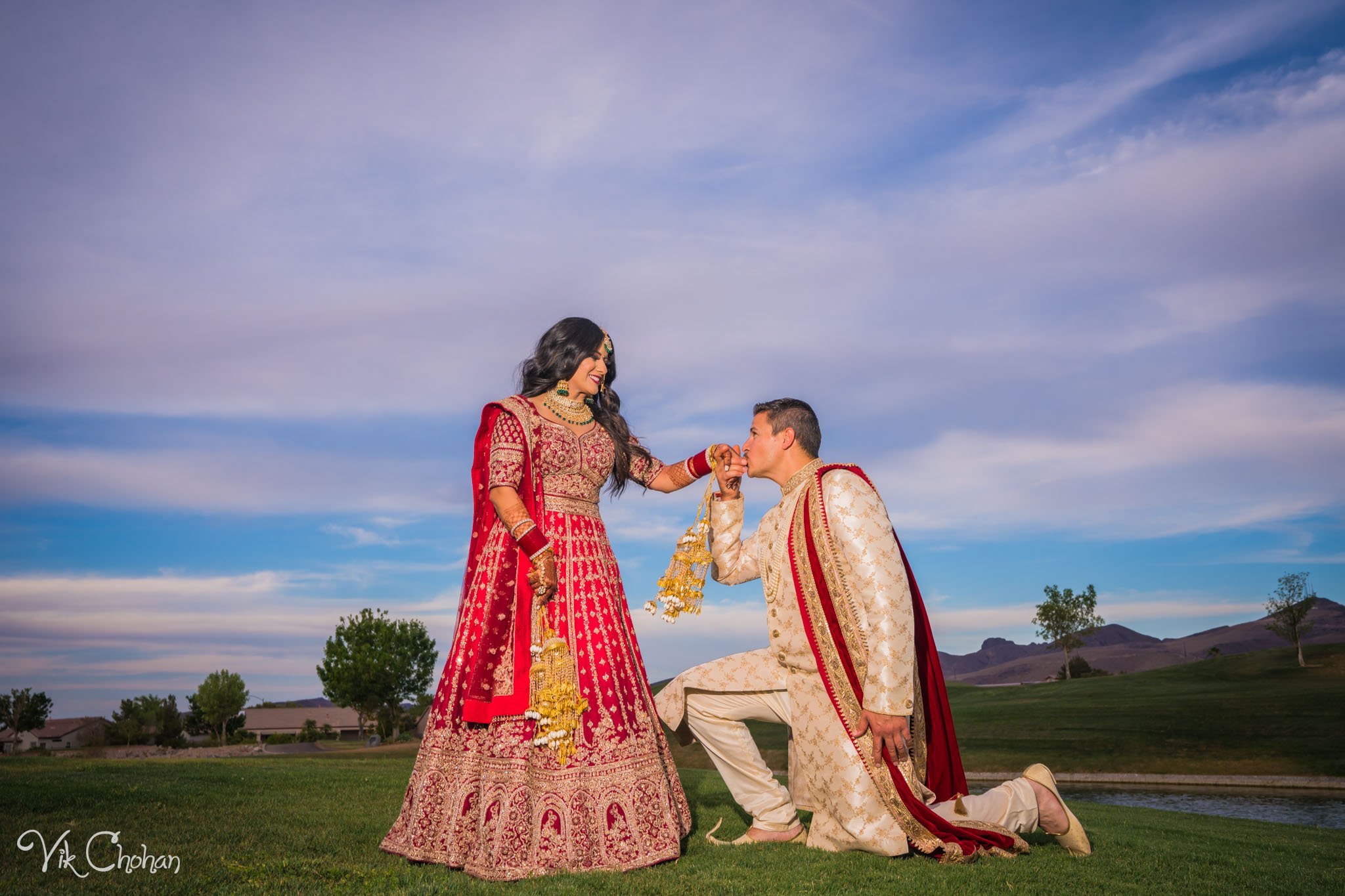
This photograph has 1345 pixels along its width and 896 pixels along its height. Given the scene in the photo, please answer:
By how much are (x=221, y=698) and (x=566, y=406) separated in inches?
3289

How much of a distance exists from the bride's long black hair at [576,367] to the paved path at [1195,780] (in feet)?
74.8

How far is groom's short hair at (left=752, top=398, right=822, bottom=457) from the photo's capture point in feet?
19.4

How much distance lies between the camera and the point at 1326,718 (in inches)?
1224

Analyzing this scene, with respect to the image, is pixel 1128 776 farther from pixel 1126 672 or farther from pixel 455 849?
pixel 1126 672

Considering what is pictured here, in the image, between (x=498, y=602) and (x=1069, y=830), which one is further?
(x=1069, y=830)

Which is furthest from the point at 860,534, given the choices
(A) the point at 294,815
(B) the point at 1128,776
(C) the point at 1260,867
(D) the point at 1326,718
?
(D) the point at 1326,718

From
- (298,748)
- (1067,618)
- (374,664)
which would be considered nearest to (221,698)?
(298,748)

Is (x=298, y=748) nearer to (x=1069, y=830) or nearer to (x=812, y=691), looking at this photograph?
(x=812, y=691)

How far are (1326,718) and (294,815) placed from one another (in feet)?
123

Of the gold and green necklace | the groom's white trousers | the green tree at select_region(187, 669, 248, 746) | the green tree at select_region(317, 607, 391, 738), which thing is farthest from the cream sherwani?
the green tree at select_region(187, 669, 248, 746)

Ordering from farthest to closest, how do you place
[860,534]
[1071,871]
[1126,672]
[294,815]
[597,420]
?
[1126,672]
[294,815]
[597,420]
[860,534]
[1071,871]

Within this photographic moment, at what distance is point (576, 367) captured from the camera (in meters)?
5.97

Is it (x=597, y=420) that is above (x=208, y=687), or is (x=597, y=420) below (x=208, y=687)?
above

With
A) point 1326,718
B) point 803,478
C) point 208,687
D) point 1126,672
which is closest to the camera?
point 803,478
